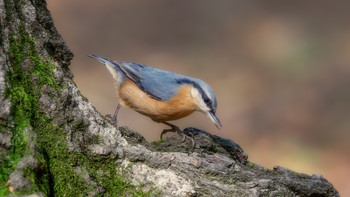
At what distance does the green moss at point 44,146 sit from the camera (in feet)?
7.11

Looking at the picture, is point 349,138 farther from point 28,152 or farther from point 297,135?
point 28,152

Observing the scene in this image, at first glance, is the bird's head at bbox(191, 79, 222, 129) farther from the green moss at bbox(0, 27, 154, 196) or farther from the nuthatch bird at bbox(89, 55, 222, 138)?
the green moss at bbox(0, 27, 154, 196)

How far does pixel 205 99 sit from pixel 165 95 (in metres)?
0.32

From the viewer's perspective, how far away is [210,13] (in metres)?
8.97

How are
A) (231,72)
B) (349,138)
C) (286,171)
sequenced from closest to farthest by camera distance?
(286,171)
(349,138)
(231,72)

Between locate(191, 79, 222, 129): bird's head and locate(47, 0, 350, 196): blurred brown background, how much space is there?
2.51m

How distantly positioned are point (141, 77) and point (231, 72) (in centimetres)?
392

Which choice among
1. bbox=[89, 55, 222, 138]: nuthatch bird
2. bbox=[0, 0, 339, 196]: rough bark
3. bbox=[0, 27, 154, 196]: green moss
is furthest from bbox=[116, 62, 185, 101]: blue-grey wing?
bbox=[0, 27, 154, 196]: green moss

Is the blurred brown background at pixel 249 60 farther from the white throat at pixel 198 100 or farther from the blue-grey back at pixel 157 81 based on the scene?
the white throat at pixel 198 100

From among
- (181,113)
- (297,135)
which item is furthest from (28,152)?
(297,135)

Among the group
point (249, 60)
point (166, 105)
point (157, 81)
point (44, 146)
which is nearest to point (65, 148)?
point (44, 146)

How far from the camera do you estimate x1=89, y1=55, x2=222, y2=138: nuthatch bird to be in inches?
153

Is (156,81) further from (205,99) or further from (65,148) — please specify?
(65,148)

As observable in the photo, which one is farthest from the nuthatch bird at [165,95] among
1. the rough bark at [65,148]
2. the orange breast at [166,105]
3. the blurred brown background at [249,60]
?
the blurred brown background at [249,60]
